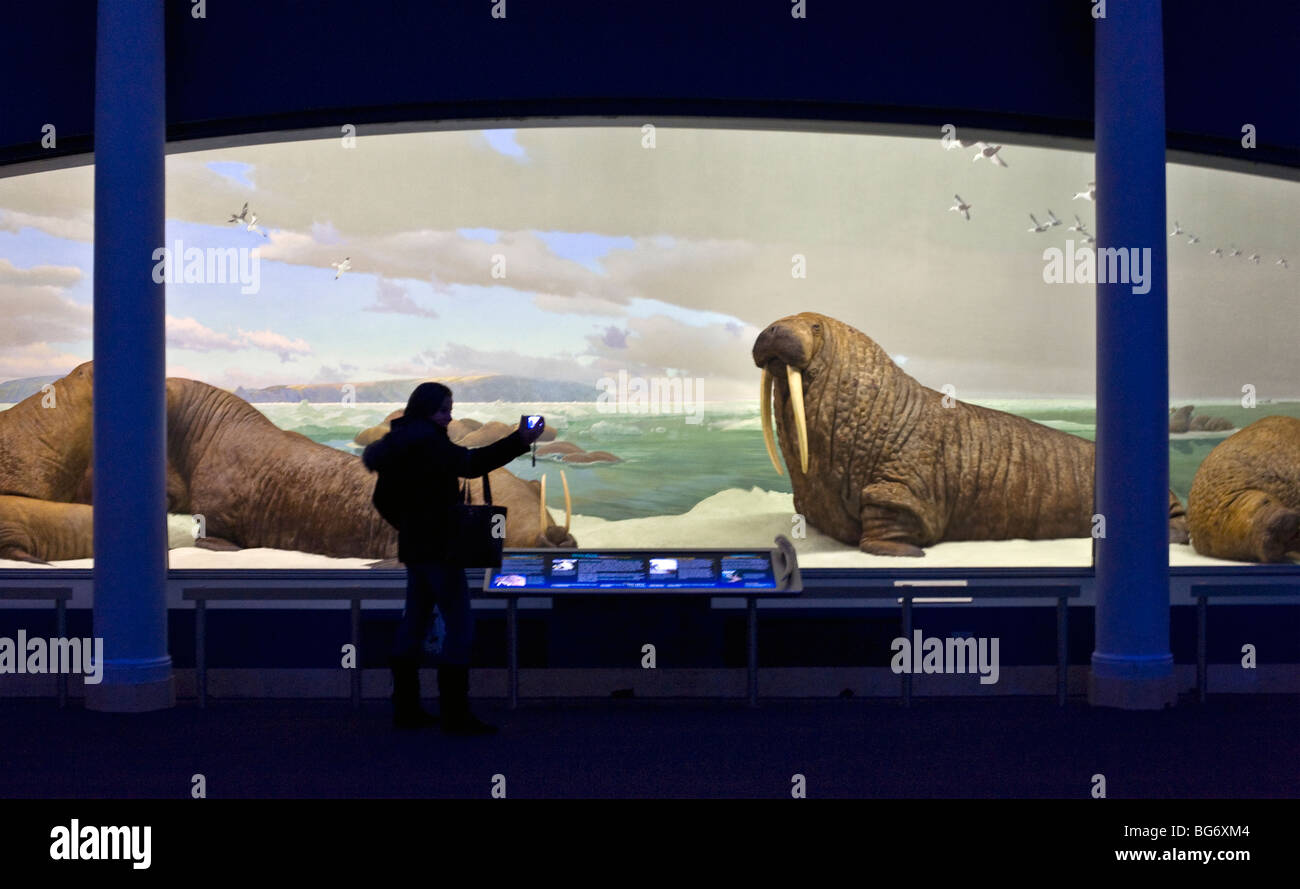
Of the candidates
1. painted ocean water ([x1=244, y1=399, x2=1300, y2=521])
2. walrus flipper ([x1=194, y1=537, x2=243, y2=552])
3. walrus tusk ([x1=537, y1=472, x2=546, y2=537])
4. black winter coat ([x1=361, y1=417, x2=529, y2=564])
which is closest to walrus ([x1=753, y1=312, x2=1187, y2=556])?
painted ocean water ([x1=244, y1=399, x2=1300, y2=521])

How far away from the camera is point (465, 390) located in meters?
7.54

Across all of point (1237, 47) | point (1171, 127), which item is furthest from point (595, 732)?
point (1237, 47)

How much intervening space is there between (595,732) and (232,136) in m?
4.13

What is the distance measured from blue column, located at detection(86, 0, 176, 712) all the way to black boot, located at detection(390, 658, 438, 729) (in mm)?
1461

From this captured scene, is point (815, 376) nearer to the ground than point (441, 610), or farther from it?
farther from it

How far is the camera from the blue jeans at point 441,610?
18.5ft

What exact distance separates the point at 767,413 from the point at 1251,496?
2.88m

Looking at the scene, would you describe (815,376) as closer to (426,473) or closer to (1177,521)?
(1177,521)

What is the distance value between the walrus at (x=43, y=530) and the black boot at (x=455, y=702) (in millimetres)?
2940

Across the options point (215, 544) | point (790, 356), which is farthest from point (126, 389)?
point (790, 356)

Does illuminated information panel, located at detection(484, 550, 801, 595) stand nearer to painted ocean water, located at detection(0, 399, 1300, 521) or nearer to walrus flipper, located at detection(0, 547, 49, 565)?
painted ocean water, located at detection(0, 399, 1300, 521)

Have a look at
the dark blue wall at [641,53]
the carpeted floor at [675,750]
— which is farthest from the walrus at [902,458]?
the dark blue wall at [641,53]

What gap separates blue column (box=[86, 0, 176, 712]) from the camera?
643 centimetres
